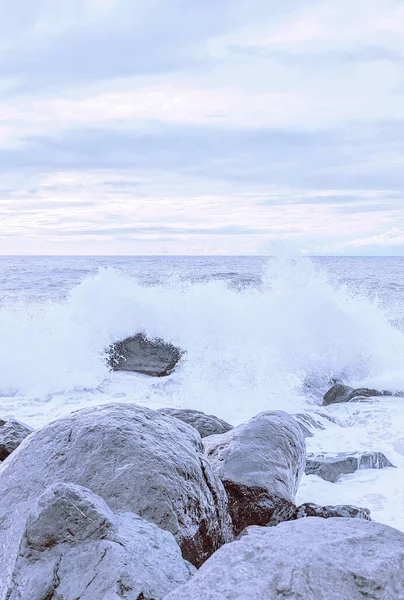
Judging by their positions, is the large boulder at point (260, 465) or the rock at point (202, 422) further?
the rock at point (202, 422)

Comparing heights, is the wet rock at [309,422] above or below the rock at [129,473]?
below

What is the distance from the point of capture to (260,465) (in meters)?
4.40

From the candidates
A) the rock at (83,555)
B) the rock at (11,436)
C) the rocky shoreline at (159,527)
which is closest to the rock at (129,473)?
the rocky shoreline at (159,527)

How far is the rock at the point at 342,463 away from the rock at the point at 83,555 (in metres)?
3.57

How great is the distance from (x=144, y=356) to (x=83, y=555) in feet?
29.2

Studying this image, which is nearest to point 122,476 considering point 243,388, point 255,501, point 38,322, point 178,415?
point 255,501

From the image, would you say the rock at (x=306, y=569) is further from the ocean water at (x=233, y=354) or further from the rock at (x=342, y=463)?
the rock at (x=342, y=463)

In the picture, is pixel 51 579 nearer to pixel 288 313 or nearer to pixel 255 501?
pixel 255 501

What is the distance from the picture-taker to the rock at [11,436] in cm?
505

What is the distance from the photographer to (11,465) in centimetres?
328

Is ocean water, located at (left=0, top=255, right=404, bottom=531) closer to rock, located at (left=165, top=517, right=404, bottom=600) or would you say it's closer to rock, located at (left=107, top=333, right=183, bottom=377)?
rock, located at (left=107, top=333, right=183, bottom=377)

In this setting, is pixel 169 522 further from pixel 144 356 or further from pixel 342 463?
pixel 144 356

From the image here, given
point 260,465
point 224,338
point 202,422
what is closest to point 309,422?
point 202,422

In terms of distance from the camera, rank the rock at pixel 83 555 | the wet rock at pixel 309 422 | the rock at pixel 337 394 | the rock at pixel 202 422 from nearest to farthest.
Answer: the rock at pixel 83 555 → the rock at pixel 202 422 → the wet rock at pixel 309 422 → the rock at pixel 337 394
